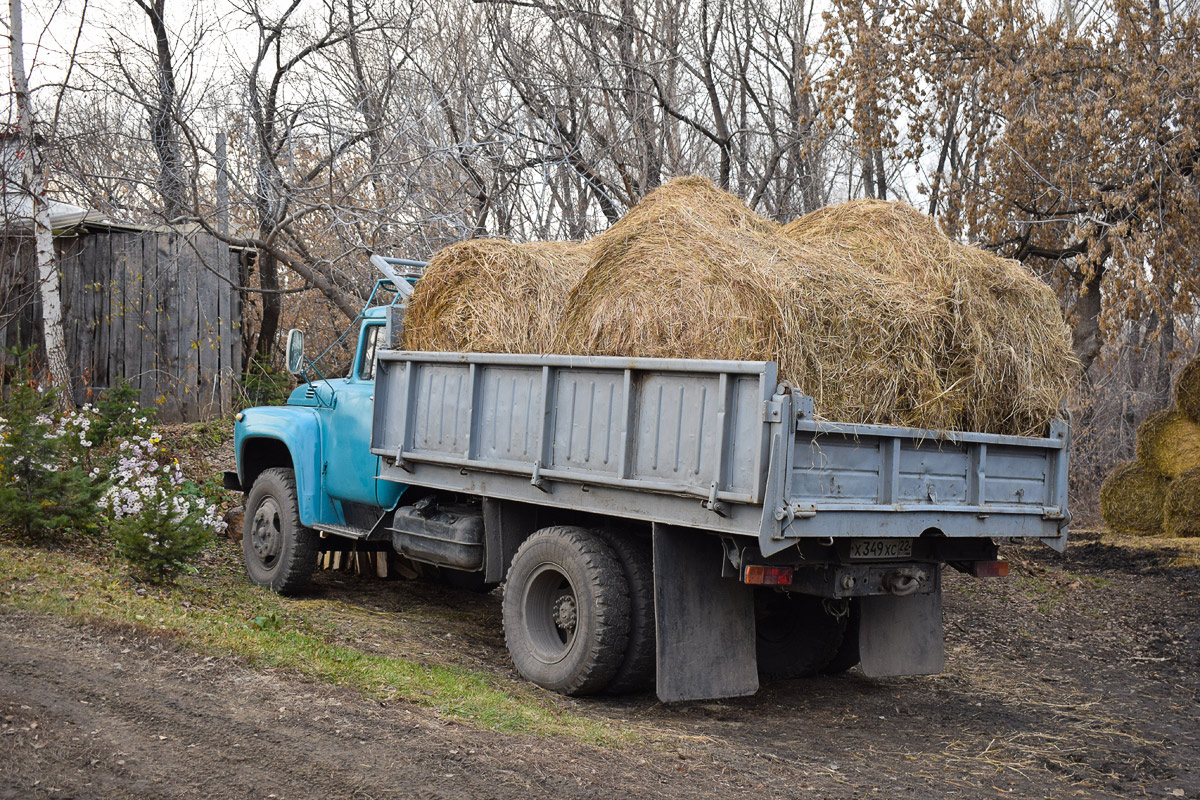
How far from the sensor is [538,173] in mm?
14867

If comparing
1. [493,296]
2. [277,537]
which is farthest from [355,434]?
[493,296]

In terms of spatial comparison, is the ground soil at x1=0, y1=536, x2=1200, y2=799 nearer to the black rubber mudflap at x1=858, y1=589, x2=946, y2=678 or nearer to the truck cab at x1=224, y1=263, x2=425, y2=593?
the black rubber mudflap at x1=858, y1=589, x2=946, y2=678

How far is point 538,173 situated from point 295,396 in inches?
280

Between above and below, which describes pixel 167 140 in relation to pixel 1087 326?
above

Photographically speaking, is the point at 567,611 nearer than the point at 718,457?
No

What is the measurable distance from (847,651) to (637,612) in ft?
6.13

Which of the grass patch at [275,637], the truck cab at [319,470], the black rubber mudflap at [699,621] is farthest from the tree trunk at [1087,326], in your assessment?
the grass patch at [275,637]

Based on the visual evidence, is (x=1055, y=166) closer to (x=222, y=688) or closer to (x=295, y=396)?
(x=295, y=396)

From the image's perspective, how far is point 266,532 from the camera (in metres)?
8.35

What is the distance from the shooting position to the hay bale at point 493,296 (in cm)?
688

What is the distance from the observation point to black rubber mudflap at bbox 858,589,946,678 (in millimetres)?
6148

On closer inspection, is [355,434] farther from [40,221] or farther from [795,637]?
[40,221]

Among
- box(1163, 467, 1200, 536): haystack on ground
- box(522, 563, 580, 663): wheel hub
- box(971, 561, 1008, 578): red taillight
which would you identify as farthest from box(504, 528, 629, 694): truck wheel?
box(1163, 467, 1200, 536): haystack on ground

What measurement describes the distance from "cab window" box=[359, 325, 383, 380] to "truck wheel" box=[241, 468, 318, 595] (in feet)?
3.43
